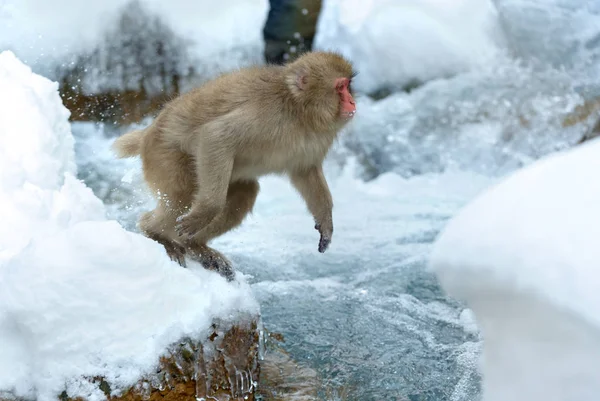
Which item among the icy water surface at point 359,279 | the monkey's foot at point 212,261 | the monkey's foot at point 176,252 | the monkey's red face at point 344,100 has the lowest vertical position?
the icy water surface at point 359,279

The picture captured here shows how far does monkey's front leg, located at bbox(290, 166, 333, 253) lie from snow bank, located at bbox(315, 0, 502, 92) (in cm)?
416

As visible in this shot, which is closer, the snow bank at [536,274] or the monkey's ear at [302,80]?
the snow bank at [536,274]

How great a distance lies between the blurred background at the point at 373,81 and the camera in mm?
6957

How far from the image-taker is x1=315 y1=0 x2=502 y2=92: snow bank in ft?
26.5

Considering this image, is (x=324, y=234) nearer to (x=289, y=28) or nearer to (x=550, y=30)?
(x=289, y=28)

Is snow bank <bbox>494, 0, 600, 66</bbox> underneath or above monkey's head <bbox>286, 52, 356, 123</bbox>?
underneath

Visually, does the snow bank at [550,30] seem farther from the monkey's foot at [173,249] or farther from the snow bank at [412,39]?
the monkey's foot at [173,249]

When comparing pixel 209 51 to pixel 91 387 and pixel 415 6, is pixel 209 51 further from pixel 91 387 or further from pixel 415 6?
pixel 91 387

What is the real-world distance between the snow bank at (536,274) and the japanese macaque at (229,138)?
102cm

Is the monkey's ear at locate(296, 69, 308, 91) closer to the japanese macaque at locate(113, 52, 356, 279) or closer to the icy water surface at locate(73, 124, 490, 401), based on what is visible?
the japanese macaque at locate(113, 52, 356, 279)

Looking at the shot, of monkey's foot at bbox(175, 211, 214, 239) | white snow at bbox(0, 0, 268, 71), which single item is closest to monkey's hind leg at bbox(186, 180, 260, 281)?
monkey's foot at bbox(175, 211, 214, 239)

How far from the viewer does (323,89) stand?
145 inches

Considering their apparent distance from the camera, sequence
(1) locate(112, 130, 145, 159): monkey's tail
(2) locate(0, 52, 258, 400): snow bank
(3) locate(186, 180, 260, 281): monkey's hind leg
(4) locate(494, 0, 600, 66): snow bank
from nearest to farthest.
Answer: (2) locate(0, 52, 258, 400): snow bank < (3) locate(186, 180, 260, 281): monkey's hind leg < (1) locate(112, 130, 145, 159): monkey's tail < (4) locate(494, 0, 600, 66): snow bank

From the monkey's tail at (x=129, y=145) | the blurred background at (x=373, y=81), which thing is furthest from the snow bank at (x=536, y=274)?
the blurred background at (x=373, y=81)
